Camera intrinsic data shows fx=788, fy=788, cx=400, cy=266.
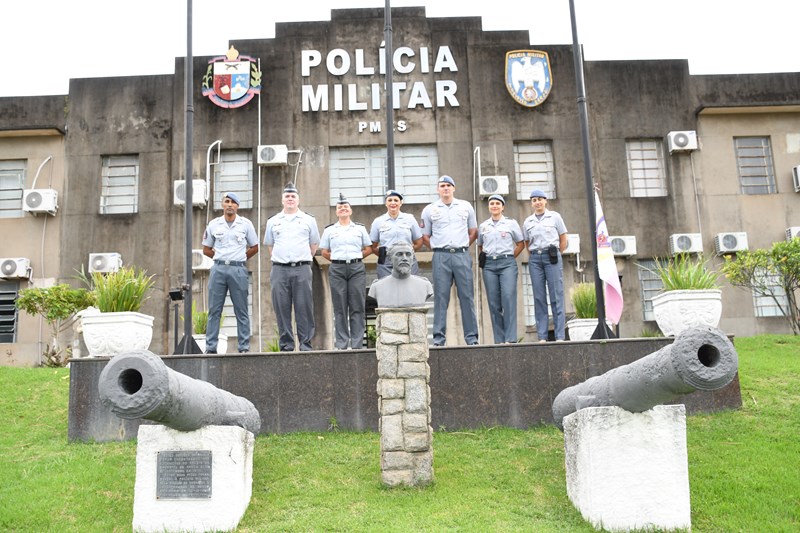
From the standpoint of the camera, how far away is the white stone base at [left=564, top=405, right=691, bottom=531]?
18.9 ft

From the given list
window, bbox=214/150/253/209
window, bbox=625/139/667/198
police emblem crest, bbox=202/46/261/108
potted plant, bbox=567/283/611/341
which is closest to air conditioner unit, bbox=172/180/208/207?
window, bbox=214/150/253/209

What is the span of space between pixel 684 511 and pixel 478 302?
956cm

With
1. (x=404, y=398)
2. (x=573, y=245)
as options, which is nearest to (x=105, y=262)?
(x=573, y=245)

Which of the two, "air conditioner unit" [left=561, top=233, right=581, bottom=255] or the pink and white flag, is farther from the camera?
"air conditioner unit" [left=561, top=233, right=581, bottom=255]

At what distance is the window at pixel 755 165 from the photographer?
1647 centimetres

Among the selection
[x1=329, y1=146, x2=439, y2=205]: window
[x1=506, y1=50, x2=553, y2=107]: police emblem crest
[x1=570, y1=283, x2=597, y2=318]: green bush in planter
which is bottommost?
[x1=570, y1=283, x2=597, y2=318]: green bush in planter

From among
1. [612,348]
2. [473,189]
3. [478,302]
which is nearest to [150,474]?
[612,348]

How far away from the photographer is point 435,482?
6719 mm

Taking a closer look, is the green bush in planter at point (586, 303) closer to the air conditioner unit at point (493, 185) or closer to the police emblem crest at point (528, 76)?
the air conditioner unit at point (493, 185)

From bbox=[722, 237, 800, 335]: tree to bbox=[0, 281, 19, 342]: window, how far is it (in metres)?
13.5

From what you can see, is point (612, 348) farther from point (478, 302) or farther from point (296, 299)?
point (478, 302)

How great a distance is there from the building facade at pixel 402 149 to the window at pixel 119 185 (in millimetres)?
29

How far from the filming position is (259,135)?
1602 centimetres

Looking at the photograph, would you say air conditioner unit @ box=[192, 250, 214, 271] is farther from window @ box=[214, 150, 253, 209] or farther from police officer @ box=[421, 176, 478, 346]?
police officer @ box=[421, 176, 478, 346]
